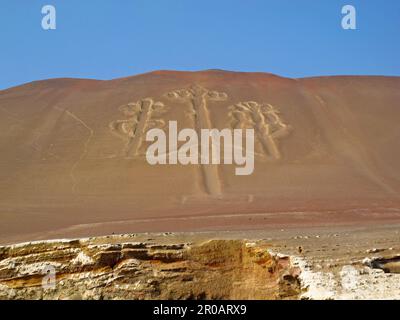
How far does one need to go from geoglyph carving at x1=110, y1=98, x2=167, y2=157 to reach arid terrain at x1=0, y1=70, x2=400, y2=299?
0.13 metres

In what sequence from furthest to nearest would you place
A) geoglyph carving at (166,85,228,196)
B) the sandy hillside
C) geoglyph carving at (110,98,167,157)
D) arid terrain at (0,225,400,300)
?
geoglyph carving at (110,98,167,157) → geoglyph carving at (166,85,228,196) → the sandy hillside → arid terrain at (0,225,400,300)

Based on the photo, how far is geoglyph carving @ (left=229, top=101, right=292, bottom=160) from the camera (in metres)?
29.4

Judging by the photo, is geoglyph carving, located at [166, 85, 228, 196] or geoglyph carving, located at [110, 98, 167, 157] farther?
geoglyph carving, located at [110, 98, 167, 157]

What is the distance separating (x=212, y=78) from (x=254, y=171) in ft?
48.0

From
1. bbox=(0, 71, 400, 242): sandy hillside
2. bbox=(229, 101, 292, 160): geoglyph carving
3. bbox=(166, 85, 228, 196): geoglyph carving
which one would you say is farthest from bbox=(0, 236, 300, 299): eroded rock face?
bbox=(229, 101, 292, 160): geoglyph carving

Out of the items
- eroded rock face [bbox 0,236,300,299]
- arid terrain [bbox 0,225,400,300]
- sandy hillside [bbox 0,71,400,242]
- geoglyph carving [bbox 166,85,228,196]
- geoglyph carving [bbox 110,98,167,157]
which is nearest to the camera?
arid terrain [bbox 0,225,400,300]

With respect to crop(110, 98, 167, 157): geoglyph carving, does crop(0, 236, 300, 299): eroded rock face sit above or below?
below

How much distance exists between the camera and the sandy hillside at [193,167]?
20.3m

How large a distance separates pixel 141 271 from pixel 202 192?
690 inches

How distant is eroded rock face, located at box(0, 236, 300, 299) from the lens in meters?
7.07

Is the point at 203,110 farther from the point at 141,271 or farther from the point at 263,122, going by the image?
the point at 141,271

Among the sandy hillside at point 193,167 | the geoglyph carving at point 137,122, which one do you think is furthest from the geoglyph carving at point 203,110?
the geoglyph carving at point 137,122

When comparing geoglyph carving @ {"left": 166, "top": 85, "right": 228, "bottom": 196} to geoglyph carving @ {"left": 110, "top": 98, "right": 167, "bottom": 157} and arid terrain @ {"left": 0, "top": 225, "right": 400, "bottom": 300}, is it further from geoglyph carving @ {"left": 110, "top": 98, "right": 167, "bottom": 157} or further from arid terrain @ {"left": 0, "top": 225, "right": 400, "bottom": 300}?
arid terrain @ {"left": 0, "top": 225, "right": 400, "bottom": 300}
